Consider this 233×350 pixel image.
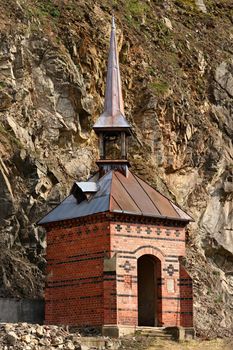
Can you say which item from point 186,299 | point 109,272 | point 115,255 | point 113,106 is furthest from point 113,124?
point 186,299

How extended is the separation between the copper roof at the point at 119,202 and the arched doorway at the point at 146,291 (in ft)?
5.41

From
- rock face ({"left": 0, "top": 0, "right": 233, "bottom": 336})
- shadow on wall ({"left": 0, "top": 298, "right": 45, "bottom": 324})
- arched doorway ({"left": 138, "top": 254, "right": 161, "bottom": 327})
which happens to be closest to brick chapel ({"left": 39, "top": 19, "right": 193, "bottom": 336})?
arched doorway ({"left": 138, "top": 254, "right": 161, "bottom": 327})

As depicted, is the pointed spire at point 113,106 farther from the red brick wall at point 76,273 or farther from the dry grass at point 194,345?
the dry grass at point 194,345

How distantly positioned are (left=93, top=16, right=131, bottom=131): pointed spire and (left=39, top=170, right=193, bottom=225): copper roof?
1.49 m

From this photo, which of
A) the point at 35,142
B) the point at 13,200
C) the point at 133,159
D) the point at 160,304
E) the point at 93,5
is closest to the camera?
the point at 160,304

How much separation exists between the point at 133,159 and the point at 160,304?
1414 cm

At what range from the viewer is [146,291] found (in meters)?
30.5

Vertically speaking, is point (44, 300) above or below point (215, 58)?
below

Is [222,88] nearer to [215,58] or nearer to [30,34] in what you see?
[215,58]

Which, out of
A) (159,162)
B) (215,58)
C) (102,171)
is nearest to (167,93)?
(159,162)

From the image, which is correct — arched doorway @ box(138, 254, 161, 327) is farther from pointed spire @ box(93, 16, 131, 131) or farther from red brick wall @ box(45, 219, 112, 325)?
pointed spire @ box(93, 16, 131, 131)

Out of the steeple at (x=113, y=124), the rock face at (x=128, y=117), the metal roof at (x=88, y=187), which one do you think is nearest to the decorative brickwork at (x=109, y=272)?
the metal roof at (x=88, y=187)

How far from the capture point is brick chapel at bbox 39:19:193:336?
27.4m

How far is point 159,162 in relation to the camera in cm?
4281
